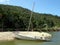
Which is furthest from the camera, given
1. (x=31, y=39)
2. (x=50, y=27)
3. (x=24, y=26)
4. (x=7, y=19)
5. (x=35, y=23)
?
(x=50, y=27)

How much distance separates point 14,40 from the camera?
38562mm

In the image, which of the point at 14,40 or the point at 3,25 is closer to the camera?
the point at 14,40

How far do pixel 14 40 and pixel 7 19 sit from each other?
24.1m

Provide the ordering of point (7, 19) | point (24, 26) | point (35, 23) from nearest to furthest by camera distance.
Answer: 1. point (7, 19)
2. point (24, 26)
3. point (35, 23)

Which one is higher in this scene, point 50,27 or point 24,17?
point 24,17

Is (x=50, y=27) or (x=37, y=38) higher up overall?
(x=37, y=38)

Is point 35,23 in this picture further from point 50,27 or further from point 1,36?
point 1,36

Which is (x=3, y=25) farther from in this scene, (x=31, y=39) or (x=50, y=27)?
(x=50, y=27)

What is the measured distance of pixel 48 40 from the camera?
126 ft

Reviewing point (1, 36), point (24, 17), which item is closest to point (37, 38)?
point (1, 36)

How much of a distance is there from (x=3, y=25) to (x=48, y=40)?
89.3ft

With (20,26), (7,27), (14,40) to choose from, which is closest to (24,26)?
(20,26)

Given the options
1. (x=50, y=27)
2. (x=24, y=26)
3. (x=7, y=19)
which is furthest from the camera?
(x=50, y=27)

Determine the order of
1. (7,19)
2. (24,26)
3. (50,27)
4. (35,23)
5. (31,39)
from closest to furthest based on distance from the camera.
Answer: (31,39) < (7,19) < (24,26) < (35,23) < (50,27)
